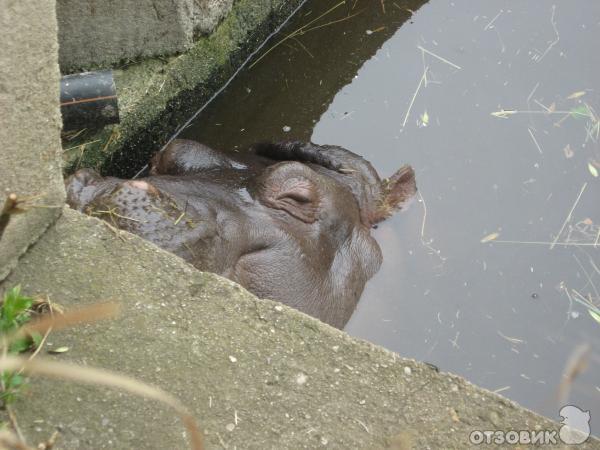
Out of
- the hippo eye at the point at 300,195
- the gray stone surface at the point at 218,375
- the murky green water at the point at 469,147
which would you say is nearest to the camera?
the gray stone surface at the point at 218,375

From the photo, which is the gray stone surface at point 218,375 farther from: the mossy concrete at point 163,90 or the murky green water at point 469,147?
the mossy concrete at point 163,90

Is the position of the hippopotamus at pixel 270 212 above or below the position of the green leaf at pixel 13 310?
below

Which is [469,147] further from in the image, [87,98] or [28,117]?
[28,117]

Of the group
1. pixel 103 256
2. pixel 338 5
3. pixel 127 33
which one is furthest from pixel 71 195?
pixel 338 5

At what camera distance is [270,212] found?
3.48 metres

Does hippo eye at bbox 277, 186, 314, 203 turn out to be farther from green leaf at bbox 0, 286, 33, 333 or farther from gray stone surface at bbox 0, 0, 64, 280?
green leaf at bbox 0, 286, 33, 333

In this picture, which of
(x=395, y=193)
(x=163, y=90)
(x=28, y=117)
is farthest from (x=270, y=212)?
(x=28, y=117)

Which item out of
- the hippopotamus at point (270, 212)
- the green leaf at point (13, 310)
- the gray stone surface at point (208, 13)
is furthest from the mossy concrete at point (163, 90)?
the green leaf at point (13, 310)

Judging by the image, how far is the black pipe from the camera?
3.56m

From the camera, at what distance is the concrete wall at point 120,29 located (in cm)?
374

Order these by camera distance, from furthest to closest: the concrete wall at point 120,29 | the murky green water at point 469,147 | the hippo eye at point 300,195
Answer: the murky green water at point 469,147 < the concrete wall at point 120,29 < the hippo eye at point 300,195

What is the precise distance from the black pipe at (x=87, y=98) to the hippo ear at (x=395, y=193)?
1.50 metres

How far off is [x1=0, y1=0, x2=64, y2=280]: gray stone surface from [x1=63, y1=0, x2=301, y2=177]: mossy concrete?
1420mm

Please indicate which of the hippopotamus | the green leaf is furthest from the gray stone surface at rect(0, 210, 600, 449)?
the hippopotamus
